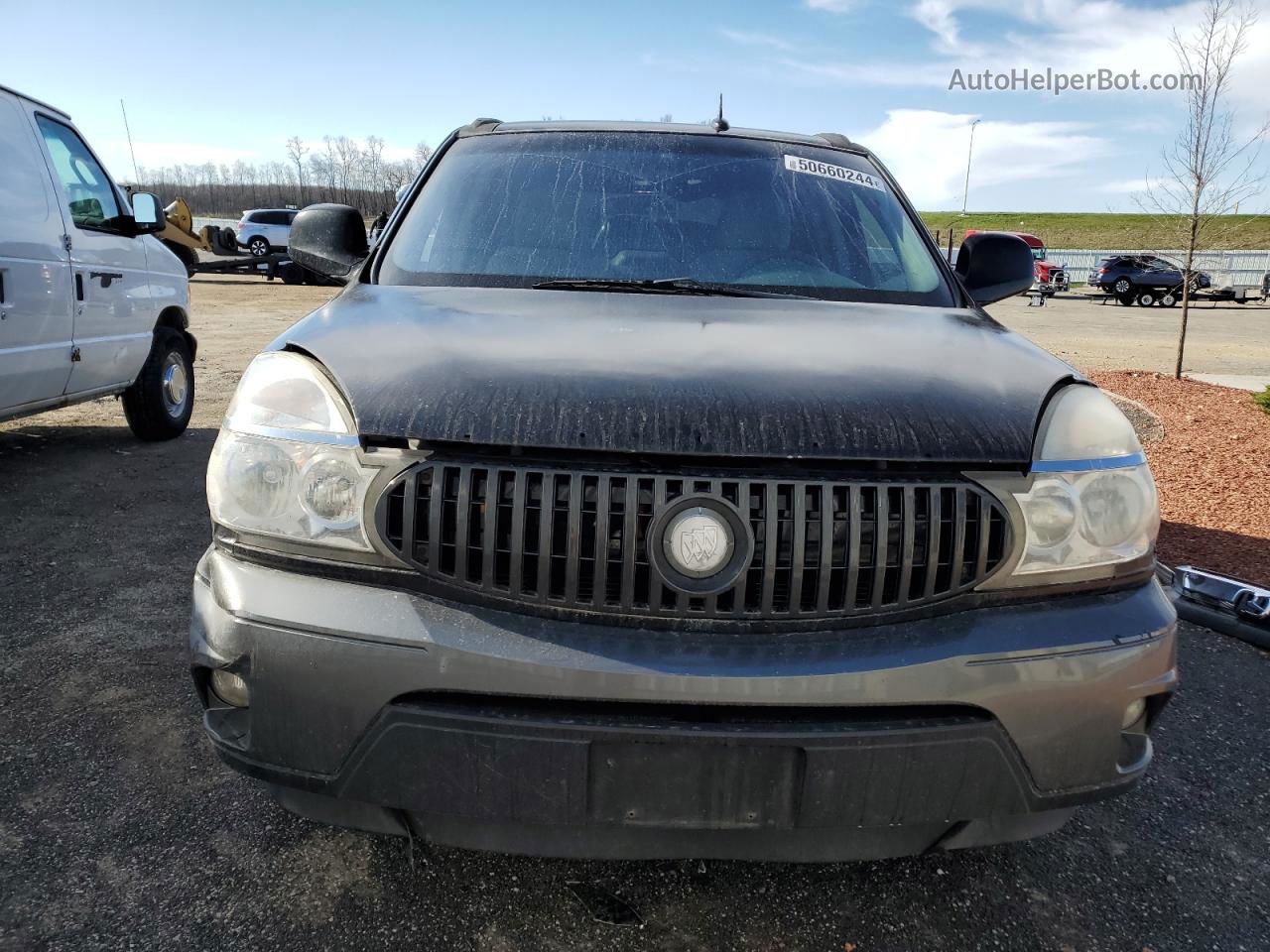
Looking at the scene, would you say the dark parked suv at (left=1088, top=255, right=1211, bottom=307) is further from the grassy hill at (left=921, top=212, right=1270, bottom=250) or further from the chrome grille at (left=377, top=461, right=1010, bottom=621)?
the chrome grille at (left=377, top=461, right=1010, bottom=621)

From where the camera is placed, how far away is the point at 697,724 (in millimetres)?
1599

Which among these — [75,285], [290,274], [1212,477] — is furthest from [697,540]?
[290,274]

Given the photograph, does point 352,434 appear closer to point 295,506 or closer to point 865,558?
point 295,506

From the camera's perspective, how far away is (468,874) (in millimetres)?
2105

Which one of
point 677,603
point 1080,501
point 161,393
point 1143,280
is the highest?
point 1080,501

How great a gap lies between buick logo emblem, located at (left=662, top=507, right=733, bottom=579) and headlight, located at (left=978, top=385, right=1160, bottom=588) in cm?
53

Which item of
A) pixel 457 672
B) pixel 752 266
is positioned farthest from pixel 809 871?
pixel 752 266

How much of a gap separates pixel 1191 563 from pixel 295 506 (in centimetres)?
439

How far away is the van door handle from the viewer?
550 cm

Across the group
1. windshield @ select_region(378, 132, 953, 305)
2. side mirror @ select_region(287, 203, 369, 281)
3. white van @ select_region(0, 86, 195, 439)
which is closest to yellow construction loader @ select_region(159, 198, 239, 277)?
white van @ select_region(0, 86, 195, 439)

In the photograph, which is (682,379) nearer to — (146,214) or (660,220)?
(660,220)

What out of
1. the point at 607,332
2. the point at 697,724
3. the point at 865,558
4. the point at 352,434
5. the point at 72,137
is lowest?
the point at 697,724

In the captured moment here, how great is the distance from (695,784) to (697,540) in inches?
17.0

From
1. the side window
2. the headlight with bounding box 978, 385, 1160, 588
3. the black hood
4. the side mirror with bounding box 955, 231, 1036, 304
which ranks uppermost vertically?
the side window
